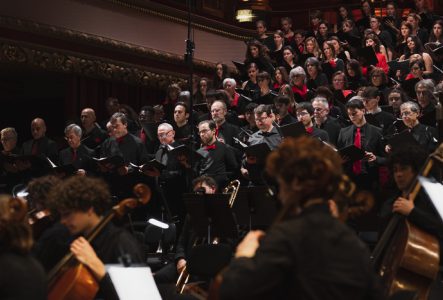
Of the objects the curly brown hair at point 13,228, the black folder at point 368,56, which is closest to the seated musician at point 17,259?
the curly brown hair at point 13,228

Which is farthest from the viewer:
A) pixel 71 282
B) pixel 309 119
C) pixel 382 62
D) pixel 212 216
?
pixel 382 62

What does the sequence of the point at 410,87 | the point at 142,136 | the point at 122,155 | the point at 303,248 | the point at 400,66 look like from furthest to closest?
the point at 400,66
the point at 142,136
the point at 410,87
the point at 122,155
the point at 303,248

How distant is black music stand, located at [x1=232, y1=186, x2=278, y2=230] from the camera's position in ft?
18.1

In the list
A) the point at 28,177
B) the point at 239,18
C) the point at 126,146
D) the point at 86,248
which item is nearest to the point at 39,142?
the point at 28,177

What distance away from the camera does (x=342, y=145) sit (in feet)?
21.7

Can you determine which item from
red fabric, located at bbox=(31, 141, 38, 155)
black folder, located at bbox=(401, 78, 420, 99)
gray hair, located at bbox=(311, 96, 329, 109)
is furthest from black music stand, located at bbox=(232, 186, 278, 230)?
red fabric, located at bbox=(31, 141, 38, 155)

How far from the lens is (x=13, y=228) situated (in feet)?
8.45

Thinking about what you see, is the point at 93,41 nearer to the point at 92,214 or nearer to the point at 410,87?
the point at 410,87

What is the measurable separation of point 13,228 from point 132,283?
460mm

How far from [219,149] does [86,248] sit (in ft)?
13.5

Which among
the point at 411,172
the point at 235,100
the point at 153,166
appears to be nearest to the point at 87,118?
the point at 235,100

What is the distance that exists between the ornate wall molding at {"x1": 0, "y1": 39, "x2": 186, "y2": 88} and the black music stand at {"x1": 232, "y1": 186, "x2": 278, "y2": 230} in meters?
4.80

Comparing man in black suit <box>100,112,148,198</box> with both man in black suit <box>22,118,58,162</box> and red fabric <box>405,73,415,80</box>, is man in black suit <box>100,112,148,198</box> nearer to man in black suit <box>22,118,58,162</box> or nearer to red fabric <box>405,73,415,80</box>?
man in black suit <box>22,118,58,162</box>

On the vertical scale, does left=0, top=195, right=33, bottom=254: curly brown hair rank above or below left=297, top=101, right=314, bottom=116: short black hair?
below
